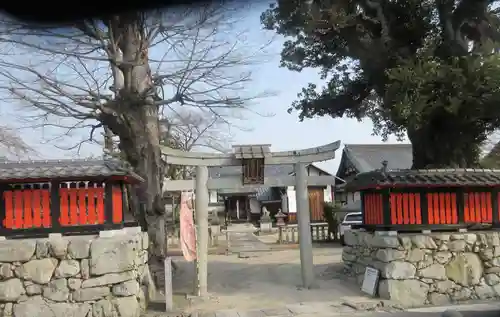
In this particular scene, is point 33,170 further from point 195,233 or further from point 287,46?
point 287,46

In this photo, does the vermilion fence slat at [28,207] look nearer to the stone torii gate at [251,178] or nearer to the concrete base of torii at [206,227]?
the stone torii gate at [251,178]

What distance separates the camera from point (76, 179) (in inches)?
361

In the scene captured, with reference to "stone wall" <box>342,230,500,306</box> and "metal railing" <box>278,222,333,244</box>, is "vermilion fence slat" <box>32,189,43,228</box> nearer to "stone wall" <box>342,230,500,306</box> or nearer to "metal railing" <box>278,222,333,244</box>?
"stone wall" <box>342,230,500,306</box>

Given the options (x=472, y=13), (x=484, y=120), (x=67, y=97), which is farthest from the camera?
(x=67, y=97)

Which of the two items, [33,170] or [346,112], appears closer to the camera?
[33,170]

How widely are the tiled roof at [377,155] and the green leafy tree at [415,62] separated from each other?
2036 centimetres

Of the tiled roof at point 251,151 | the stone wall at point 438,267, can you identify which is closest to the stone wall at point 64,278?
the tiled roof at point 251,151

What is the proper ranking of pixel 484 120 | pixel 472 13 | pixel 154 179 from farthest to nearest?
1. pixel 154 179
2. pixel 484 120
3. pixel 472 13

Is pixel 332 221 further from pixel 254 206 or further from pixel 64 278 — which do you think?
pixel 254 206

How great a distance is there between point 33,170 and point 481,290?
9.25 m

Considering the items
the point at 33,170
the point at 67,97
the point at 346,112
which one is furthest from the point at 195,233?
the point at 346,112

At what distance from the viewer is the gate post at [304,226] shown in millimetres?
11852

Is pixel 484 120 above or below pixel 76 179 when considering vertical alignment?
above

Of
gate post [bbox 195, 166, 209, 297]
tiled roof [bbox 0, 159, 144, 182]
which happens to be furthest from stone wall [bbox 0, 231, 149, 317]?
gate post [bbox 195, 166, 209, 297]
